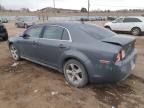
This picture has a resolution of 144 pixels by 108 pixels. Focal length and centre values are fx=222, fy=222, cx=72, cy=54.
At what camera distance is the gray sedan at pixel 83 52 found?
4852 mm

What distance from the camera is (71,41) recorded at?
5.51 m

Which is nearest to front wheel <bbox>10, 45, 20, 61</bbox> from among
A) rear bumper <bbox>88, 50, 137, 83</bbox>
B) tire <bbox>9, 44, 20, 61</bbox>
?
tire <bbox>9, 44, 20, 61</bbox>

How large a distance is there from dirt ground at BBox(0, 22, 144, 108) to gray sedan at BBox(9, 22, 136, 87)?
364mm

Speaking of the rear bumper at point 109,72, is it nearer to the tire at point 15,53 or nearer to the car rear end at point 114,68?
the car rear end at point 114,68

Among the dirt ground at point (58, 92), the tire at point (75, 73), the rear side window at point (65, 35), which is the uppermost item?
the rear side window at point (65, 35)

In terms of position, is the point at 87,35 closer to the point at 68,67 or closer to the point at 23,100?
the point at 68,67

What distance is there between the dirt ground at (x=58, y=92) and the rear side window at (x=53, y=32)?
1.14 metres

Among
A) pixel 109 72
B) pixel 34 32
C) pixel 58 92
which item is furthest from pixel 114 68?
pixel 34 32

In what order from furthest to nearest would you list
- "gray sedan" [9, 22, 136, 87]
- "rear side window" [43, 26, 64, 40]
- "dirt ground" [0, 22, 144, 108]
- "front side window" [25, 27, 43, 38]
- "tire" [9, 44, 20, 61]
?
"tire" [9, 44, 20, 61] → "front side window" [25, 27, 43, 38] → "rear side window" [43, 26, 64, 40] → "gray sedan" [9, 22, 136, 87] → "dirt ground" [0, 22, 144, 108]

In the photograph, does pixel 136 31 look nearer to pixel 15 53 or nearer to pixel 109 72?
pixel 15 53

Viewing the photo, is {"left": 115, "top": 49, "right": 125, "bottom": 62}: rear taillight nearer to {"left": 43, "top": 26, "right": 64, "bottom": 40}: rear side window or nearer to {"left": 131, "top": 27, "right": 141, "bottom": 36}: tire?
{"left": 43, "top": 26, "right": 64, "bottom": 40}: rear side window

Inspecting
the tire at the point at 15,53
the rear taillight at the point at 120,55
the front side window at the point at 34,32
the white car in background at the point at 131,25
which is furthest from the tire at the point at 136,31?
the rear taillight at the point at 120,55

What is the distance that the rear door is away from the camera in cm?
567

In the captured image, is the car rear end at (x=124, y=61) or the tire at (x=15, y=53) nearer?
the car rear end at (x=124, y=61)
